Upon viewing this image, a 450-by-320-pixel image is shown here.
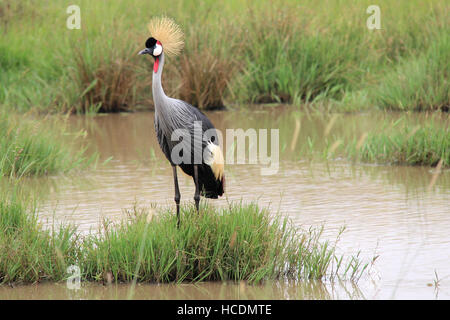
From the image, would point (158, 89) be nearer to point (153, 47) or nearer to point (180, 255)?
point (153, 47)

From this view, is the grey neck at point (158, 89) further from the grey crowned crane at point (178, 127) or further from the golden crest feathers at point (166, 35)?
the golden crest feathers at point (166, 35)

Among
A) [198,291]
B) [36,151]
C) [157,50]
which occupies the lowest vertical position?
[198,291]

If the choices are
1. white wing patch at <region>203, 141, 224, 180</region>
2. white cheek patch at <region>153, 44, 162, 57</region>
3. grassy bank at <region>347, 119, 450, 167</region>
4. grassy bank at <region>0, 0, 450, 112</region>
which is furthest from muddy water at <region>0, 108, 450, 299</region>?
white cheek patch at <region>153, 44, 162, 57</region>

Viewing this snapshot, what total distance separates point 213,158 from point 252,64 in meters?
7.18

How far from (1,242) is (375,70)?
360 inches

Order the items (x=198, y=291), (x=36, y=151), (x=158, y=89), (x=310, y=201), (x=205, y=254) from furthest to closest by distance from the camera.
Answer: (x=36, y=151)
(x=310, y=201)
(x=158, y=89)
(x=205, y=254)
(x=198, y=291)

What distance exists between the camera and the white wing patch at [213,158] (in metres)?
5.85

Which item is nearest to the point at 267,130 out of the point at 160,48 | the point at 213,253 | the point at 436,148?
the point at 436,148

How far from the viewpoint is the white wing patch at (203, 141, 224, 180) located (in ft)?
19.2

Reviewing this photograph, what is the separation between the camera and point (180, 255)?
4.99 metres

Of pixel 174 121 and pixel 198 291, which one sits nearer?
pixel 198 291

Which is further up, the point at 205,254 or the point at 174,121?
the point at 174,121

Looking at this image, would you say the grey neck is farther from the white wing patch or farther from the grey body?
the white wing patch

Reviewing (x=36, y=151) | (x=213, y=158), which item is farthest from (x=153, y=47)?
(x=36, y=151)
